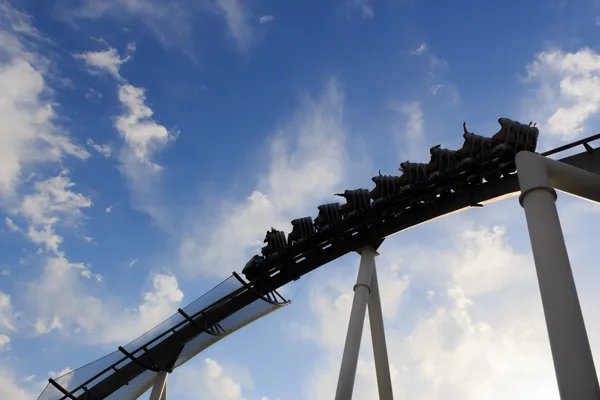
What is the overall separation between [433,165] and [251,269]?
5.06 metres

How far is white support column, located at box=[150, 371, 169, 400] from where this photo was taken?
1402 cm

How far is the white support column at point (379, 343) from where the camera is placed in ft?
37.7

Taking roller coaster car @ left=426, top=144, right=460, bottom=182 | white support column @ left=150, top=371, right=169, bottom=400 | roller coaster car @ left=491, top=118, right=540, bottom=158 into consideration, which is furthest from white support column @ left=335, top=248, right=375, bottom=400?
Result: white support column @ left=150, top=371, right=169, bottom=400

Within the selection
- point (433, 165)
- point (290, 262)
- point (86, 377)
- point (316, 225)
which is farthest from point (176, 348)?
point (433, 165)

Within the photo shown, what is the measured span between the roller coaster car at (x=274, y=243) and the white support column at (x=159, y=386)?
386 cm

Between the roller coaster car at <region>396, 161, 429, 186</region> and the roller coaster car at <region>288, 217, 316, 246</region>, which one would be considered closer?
the roller coaster car at <region>396, 161, 429, 186</region>

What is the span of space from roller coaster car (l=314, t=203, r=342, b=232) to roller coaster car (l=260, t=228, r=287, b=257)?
106 centimetres

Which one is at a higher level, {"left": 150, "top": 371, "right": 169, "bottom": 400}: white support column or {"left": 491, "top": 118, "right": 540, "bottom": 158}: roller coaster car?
{"left": 491, "top": 118, "right": 540, "bottom": 158}: roller coaster car

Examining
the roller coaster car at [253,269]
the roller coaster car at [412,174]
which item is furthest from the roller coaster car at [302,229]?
the roller coaster car at [412,174]

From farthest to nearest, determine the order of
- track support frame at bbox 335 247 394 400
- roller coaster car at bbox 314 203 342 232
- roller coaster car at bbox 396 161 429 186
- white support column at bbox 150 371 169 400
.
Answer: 1. white support column at bbox 150 371 169 400
2. roller coaster car at bbox 314 203 342 232
3. roller coaster car at bbox 396 161 429 186
4. track support frame at bbox 335 247 394 400

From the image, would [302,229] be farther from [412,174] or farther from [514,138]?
[514,138]

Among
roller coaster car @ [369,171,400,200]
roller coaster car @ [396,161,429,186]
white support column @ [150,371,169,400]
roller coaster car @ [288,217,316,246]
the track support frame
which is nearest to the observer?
the track support frame

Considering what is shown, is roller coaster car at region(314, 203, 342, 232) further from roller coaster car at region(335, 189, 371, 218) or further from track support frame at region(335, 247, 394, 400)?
track support frame at region(335, 247, 394, 400)

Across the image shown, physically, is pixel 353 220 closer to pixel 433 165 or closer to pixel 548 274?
pixel 433 165
